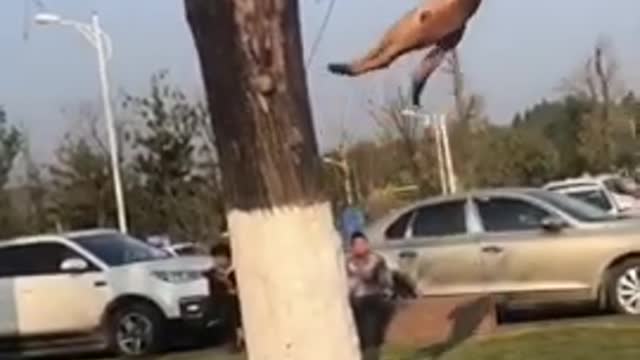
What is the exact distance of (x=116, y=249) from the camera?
21188 mm

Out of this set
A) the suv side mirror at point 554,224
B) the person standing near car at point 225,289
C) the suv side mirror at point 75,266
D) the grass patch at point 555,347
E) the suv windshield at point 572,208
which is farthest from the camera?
the suv side mirror at point 75,266

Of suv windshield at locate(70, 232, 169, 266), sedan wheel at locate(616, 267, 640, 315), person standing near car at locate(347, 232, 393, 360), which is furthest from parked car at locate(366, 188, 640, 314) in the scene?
suv windshield at locate(70, 232, 169, 266)

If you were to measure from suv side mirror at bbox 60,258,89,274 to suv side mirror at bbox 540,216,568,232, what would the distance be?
5.86 m

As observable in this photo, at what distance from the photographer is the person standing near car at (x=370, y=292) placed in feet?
50.3

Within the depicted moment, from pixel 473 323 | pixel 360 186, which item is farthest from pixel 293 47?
pixel 360 186

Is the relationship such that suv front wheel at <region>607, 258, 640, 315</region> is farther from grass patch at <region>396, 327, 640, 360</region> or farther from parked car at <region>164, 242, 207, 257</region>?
parked car at <region>164, 242, 207, 257</region>

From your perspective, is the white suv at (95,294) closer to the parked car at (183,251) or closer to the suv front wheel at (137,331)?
the suv front wheel at (137,331)

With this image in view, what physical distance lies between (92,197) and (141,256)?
28.3 meters

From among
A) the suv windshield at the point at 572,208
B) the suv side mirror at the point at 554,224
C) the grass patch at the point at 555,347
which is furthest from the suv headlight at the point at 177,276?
the grass patch at the point at 555,347

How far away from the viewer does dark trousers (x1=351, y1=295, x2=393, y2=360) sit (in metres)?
15.2

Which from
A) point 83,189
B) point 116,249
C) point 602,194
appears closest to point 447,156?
point 83,189

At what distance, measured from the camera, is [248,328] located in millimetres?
5320

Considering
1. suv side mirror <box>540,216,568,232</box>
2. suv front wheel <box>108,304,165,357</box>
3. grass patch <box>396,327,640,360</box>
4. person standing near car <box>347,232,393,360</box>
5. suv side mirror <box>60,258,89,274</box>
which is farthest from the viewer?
suv side mirror <box>60,258,89,274</box>

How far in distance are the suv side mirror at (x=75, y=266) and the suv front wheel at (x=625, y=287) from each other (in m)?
6.59
